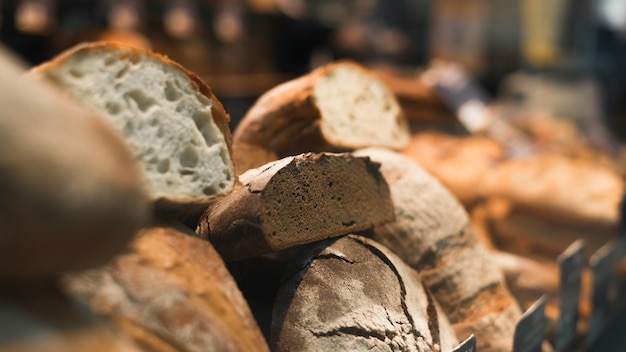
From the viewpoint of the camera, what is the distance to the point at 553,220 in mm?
2133

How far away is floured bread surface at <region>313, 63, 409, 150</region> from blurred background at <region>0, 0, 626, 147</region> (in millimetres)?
A: 2188

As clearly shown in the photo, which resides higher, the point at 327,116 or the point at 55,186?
the point at 55,186

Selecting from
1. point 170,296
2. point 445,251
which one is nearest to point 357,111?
point 445,251

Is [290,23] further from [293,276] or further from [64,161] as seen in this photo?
[64,161]

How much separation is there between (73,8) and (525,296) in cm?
306

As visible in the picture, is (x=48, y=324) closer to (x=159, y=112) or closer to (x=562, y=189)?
(x=159, y=112)

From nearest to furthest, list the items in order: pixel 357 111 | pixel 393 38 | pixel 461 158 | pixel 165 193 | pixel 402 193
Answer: pixel 165 193 → pixel 402 193 → pixel 357 111 → pixel 461 158 → pixel 393 38

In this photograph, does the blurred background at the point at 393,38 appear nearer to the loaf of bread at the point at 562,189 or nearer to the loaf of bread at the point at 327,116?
the loaf of bread at the point at 562,189

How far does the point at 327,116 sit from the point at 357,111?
11 cm

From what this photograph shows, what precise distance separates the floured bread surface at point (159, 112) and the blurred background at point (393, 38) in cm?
262

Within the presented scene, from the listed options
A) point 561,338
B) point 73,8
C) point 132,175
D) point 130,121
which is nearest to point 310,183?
point 130,121

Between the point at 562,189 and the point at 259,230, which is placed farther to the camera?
the point at 562,189

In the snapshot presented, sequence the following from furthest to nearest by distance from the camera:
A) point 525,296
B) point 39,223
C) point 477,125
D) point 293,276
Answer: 1. point 477,125
2. point 525,296
3. point 293,276
4. point 39,223

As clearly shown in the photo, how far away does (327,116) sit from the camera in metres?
1.42
